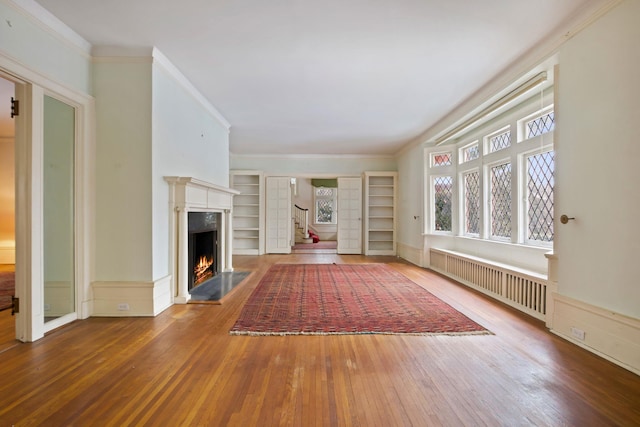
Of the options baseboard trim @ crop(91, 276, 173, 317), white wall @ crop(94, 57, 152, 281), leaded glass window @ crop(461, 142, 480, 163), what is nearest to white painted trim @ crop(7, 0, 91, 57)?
white wall @ crop(94, 57, 152, 281)

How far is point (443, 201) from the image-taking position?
19.4 ft

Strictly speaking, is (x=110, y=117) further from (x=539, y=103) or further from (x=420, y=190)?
(x=420, y=190)

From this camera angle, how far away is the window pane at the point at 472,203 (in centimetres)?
495

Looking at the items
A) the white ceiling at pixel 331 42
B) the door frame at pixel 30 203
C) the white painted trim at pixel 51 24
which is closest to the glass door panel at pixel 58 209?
the door frame at pixel 30 203

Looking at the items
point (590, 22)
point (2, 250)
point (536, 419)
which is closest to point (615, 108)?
point (590, 22)

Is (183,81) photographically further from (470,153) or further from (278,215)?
(278,215)

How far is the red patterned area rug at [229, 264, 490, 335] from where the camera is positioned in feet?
9.00

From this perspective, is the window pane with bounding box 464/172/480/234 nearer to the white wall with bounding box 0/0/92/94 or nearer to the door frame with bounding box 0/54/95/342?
the white wall with bounding box 0/0/92/94

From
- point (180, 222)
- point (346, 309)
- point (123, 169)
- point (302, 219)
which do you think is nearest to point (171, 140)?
point (123, 169)

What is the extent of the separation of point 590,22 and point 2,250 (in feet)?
30.0

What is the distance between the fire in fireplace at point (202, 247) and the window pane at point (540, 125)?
14.1 feet

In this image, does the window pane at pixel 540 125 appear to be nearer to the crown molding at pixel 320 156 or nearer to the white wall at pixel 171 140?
the white wall at pixel 171 140

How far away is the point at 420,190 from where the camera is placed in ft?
20.6

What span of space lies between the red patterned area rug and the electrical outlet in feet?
2.11
